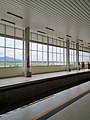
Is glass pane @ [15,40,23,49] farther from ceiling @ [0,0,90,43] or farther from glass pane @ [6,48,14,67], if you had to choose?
ceiling @ [0,0,90,43]

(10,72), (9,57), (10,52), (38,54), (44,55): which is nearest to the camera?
(10,72)

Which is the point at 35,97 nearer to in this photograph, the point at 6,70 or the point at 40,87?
the point at 40,87

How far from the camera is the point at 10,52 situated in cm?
1285

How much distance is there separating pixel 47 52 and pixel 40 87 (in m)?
8.91

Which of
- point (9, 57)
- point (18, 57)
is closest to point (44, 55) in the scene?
point (18, 57)

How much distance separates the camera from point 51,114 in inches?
114

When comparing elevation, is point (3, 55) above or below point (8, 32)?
below

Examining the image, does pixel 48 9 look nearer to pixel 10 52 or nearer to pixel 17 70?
pixel 10 52

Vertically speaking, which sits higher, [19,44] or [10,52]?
[19,44]

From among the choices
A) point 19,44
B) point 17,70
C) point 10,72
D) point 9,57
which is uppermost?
point 19,44

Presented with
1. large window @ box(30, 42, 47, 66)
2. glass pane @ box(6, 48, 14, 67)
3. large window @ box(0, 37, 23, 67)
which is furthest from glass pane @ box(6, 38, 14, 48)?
large window @ box(30, 42, 47, 66)

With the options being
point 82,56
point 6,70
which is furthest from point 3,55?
point 82,56

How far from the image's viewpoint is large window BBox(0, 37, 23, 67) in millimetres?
12070

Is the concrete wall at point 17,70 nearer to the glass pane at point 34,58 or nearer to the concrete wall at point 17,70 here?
the concrete wall at point 17,70
